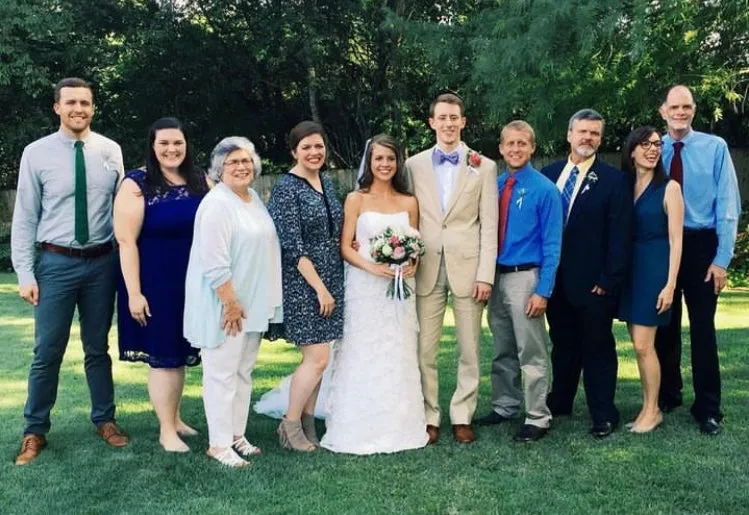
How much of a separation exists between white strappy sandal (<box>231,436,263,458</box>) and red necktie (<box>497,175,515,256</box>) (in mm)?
1966

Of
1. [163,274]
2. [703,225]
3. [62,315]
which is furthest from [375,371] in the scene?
[703,225]

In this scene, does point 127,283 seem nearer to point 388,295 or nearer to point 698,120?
point 388,295

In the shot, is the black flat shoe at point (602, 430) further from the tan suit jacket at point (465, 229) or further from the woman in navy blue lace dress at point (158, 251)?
the woman in navy blue lace dress at point (158, 251)

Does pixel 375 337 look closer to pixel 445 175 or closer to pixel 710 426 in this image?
pixel 445 175

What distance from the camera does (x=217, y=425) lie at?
4.64 meters

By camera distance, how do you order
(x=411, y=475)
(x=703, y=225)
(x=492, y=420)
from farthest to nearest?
1. (x=492, y=420)
2. (x=703, y=225)
3. (x=411, y=475)

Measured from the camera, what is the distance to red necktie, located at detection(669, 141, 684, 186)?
16.6ft

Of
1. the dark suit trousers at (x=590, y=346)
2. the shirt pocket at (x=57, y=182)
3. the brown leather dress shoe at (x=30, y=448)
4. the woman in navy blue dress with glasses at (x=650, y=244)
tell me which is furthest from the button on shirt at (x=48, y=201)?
the woman in navy blue dress with glasses at (x=650, y=244)

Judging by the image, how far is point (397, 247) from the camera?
4609 mm

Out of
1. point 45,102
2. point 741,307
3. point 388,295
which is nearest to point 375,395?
point 388,295

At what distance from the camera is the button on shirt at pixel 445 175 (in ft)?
16.1

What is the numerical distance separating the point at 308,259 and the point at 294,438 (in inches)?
45.2

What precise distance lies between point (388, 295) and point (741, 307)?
754 centimetres

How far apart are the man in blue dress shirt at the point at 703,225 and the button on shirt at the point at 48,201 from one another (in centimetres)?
370
